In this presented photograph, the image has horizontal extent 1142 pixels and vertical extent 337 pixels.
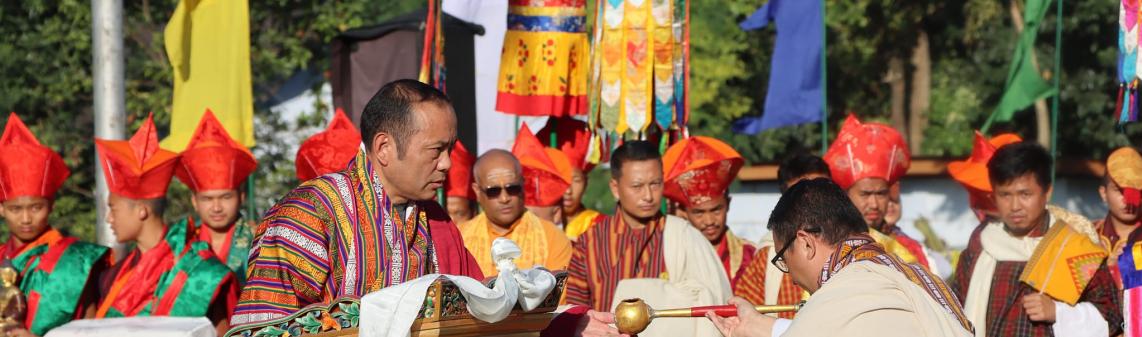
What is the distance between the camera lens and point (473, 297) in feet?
11.1

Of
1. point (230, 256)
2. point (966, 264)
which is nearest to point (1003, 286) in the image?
point (966, 264)

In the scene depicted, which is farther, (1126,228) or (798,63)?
(798,63)

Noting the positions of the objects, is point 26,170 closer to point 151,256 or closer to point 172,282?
point 151,256

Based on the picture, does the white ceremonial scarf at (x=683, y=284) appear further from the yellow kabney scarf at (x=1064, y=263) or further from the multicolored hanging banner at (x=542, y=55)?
the multicolored hanging banner at (x=542, y=55)

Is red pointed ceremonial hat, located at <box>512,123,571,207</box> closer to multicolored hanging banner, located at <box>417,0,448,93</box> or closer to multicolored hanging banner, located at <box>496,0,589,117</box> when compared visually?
multicolored hanging banner, located at <box>496,0,589,117</box>

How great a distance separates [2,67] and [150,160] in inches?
247

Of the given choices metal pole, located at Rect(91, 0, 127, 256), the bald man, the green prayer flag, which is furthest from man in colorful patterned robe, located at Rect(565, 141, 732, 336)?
the green prayer flag

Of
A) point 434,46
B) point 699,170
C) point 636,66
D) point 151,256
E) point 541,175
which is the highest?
point 434,46

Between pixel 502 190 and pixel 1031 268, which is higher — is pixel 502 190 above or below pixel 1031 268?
above

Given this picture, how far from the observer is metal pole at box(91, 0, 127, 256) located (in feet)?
Result: 27.7

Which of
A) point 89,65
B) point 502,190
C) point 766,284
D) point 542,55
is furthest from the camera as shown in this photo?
point 89,65

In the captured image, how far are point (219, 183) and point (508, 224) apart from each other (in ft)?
4.59

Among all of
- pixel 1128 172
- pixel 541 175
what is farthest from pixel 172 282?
pixel 1128 172

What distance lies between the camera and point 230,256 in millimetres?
7230
